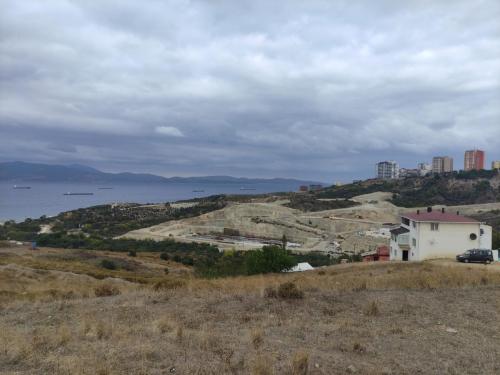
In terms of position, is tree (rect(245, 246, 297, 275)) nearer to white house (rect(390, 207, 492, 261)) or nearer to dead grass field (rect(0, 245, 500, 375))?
white house (rect(390, 207, 492, 261))

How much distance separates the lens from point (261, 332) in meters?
8.62

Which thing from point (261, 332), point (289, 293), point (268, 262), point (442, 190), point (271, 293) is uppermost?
point (442, 190)

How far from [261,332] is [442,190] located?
170 meters

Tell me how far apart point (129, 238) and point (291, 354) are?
3177 inches

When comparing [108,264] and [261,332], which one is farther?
[108,264]

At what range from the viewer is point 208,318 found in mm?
10258

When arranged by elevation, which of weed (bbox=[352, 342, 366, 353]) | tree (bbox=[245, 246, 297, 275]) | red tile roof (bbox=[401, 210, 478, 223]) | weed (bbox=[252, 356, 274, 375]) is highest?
red tile roof (bbox=[401, 210, 478, 223])

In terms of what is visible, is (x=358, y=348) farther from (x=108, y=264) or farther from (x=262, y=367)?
(x=108, y=264)

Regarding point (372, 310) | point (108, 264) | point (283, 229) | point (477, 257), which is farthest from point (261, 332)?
point (283, 229)

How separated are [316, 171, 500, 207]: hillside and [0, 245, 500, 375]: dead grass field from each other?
5302 inches

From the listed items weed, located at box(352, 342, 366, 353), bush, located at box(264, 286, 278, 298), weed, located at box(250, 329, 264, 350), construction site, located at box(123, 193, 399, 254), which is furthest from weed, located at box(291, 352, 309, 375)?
construction site, located at box(123, 193, 399, 254)

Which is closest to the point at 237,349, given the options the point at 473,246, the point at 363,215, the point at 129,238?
the point at 473,246

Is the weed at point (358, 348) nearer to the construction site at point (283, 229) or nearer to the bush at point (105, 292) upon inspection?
the bush at point (105, 292)

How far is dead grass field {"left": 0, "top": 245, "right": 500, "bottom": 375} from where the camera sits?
673 cm
